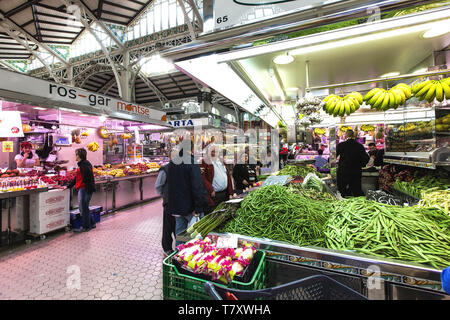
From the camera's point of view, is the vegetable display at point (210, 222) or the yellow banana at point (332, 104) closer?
the vegetable display at point (210, 222)

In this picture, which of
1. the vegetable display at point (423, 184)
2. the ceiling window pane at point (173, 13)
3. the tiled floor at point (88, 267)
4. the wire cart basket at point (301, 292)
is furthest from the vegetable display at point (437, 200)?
the ceiling window pane at point (173, 13)

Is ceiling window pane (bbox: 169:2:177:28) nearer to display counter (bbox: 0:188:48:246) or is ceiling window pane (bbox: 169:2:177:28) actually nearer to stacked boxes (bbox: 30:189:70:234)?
stacked boxes (bbox: 30:189:70:234)

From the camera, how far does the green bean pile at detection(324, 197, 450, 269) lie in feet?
4.23

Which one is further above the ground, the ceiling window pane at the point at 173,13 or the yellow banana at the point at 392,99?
the ceiling window pane at the point at 173,13

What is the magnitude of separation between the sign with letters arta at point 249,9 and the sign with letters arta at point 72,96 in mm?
4635

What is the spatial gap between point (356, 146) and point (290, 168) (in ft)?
5.01

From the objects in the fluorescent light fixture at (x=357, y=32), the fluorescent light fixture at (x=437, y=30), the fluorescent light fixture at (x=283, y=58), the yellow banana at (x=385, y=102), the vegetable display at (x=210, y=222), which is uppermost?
the fluorescent light fixture at (x=283, y=58)

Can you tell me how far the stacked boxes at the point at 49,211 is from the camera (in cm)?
425

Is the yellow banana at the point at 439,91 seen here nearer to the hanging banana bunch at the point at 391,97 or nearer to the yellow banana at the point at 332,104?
the hanging banana bunch at the point at 391,97

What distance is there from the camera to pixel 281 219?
1736mm

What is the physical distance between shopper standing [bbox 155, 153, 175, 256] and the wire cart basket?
2.55 m

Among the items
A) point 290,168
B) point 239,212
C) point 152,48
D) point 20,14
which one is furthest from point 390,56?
point 20,14

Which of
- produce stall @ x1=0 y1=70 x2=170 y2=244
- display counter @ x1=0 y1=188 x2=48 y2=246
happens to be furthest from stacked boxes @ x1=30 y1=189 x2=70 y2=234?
display counter @ x1=0 y1=188 x2=48 y2=246
